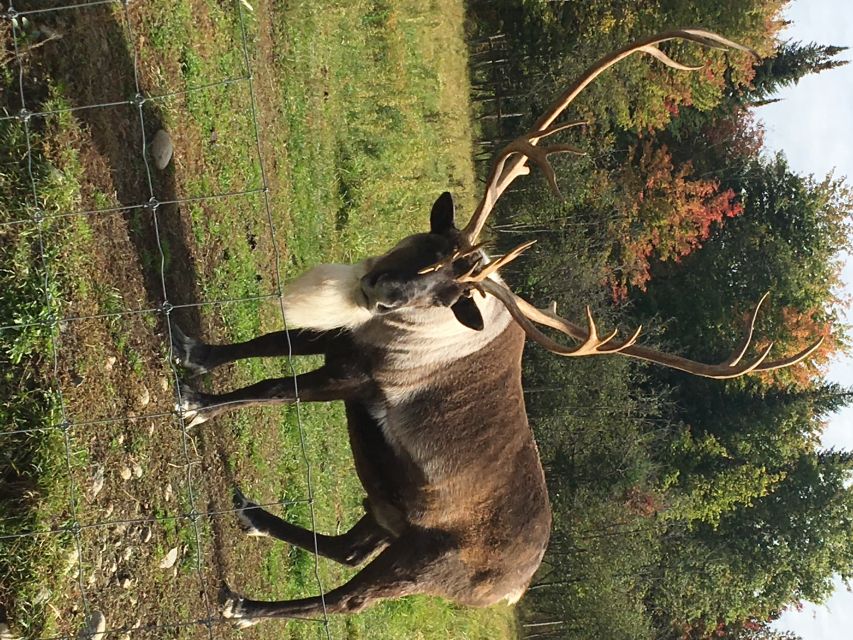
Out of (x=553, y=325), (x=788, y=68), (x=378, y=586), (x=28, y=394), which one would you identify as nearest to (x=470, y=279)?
(x=553, y=325)

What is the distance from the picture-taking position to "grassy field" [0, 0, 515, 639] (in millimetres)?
3643

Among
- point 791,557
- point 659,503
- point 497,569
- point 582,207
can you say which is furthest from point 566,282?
point 497,569

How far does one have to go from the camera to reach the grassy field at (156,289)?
3643 millimetres

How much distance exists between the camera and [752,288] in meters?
16.2

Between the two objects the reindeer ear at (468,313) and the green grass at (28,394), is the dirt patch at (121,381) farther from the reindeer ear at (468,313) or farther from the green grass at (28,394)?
the reindeer ear at (468,313)

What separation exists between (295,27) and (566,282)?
636 centimetres

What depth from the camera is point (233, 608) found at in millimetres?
5348

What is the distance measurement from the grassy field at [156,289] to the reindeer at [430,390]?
43 cm

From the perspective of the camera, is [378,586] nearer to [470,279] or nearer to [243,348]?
[243,348]

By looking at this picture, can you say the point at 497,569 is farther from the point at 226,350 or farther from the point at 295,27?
the point at 295,27

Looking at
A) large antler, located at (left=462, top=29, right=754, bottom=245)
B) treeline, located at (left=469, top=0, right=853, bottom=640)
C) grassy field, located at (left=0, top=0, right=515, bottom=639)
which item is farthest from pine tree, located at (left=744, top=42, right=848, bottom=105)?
large antler, located at (left=462, top=29, right=754, bottom=245)

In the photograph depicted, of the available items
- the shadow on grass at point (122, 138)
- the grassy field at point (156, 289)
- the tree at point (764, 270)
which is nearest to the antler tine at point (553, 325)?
the grassy field at point (156, 289)

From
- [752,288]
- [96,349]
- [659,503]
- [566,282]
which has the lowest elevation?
[659,503]

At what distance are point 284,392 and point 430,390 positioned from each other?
38.6 inches
